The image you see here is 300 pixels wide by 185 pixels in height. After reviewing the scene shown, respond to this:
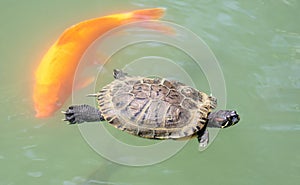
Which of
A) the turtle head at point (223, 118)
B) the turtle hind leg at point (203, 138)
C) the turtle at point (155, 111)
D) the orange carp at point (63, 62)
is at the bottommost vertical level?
the turtle hind leg at point (203, 138)

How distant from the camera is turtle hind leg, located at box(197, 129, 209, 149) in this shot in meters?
3.43

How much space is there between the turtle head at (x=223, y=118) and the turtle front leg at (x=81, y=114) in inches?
33.6

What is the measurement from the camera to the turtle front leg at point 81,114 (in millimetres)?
3453

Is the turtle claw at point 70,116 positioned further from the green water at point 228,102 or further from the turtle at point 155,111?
the green water at point 228,102

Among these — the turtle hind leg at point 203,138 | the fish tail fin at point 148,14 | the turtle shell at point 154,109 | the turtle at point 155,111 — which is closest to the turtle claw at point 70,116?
the turtle at point 155,111

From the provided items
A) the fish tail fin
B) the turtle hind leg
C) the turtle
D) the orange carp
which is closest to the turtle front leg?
the turtle

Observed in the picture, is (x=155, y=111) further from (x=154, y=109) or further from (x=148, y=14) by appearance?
(x=148, y=14)

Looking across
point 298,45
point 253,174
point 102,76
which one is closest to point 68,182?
point 102,76

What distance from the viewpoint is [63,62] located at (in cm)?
399

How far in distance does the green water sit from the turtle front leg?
286 millimetres

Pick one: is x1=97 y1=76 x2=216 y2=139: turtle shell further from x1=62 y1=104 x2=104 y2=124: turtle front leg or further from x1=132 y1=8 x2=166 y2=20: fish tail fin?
x1=132 y1=8 x2=166 y2=20: fish tail fin

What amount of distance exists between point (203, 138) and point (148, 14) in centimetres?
184

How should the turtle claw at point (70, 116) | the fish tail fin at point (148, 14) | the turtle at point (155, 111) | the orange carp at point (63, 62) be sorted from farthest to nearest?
the fish tail fin at point (148, 14)
the orange carp at point (63, 62)
the turtle claw at point (70, 116)
the turtle at point (155, 111)

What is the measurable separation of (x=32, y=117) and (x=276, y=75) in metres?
2.33
